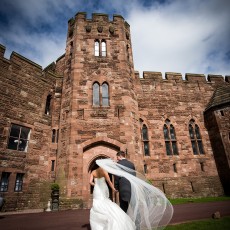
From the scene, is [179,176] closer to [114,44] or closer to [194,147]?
[194,147]

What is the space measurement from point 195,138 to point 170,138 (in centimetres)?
199

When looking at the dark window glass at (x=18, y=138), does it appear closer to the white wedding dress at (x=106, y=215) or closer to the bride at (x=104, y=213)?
the bride at (x=104, y=213)

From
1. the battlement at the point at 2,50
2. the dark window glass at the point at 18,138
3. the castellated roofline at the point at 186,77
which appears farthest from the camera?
the castellated roofline at the point at 186,77

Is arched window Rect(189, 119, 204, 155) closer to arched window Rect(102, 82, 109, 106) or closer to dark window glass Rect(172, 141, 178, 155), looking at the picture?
dark window glass Rect(172, 141, 178, 155)

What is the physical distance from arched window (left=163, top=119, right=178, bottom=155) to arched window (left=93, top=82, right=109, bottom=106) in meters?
5.10

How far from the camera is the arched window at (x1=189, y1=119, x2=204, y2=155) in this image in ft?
44.9

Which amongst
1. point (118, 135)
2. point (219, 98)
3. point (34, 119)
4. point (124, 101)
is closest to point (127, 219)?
point (118, 135)

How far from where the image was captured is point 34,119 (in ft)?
38.4

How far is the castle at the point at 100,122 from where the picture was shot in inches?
404

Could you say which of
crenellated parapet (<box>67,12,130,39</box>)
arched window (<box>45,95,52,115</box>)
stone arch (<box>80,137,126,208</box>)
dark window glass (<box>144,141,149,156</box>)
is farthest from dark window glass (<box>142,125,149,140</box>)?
crenellated parapet (<box>67,12,130,39</box>)

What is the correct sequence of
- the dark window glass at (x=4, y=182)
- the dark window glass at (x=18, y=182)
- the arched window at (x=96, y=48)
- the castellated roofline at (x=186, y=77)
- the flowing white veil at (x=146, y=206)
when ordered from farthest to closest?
the castellated roofline at (x=186, y=77) < the arched window at (x=96, y=48) < the dark window glass at (x=18, y=182) < the dark window glass at (x=4, y=182) < the flowing white veil at (x=146, y=206)

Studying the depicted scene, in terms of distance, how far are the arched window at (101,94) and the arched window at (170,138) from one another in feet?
16.7

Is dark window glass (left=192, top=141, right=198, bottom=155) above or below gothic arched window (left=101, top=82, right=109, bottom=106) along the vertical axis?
below

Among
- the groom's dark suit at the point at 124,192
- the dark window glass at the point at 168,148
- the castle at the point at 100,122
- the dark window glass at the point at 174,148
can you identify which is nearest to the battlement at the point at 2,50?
the castle at the point at 100,122
